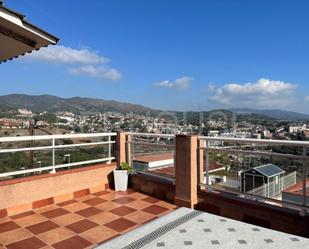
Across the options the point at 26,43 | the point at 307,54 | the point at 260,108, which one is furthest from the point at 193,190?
the point at 307,54

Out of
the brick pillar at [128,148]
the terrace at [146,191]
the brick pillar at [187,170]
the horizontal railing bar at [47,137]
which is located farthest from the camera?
the brick pillar at [128,148]

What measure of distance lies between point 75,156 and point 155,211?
83.9 inches

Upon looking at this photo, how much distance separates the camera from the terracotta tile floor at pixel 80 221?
11.6 feet

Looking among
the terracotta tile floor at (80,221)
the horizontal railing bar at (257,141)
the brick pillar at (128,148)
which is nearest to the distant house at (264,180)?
the horizontal railing bar at (257,141)

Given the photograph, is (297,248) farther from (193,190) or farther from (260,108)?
(260,108)

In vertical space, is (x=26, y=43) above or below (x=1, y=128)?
above

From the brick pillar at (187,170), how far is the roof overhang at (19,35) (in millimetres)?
2791

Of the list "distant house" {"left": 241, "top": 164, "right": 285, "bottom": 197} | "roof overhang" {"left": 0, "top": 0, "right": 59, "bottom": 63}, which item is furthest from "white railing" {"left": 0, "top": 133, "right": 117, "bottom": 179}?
"distant house" {"left": 241, "top": 164, "right": 285, "bottom": 197}

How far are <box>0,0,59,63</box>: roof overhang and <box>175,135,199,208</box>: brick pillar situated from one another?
2.79m

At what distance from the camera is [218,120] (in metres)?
7.05

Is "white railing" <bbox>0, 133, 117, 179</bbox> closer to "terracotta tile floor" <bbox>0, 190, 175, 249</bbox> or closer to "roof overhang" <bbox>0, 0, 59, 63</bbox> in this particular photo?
"terracotta tile floor" <bbox>0, 190, 175, 249</bbox>

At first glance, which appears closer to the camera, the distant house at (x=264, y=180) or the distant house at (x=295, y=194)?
the distant house at (x=295, y=194)

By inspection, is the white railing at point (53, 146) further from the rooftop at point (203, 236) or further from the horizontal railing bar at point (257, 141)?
the horizontal railing bar at point (257, 141)

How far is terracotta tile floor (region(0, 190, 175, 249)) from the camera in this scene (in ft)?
11.6
